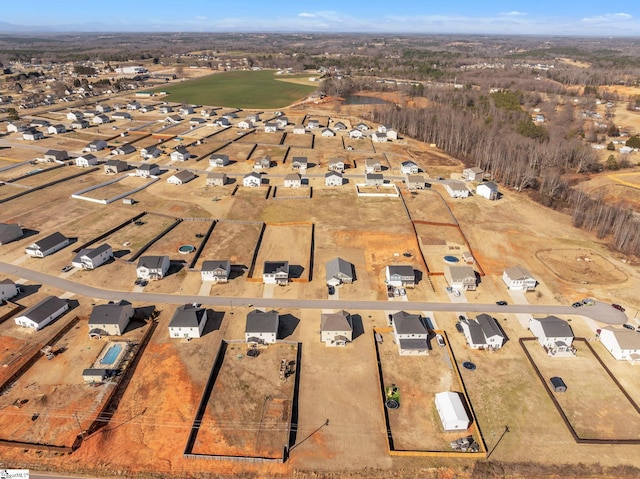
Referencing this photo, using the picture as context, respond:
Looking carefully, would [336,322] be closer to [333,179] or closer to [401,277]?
[401,277]

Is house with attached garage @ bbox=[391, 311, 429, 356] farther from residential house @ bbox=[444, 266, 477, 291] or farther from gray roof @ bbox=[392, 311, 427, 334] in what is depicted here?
residential house @ bbox=[444, 266, 477, 291]

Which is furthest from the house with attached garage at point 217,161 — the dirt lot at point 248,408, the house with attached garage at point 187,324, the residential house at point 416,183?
the dirt lot at point 248,408

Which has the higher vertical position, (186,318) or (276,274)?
(186,318)

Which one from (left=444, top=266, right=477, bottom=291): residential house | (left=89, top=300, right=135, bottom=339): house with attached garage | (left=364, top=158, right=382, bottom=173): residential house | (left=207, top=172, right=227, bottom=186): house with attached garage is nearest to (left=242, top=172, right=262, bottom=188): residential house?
(left=207, top=172, right=227, bottom=186): house with attached garage

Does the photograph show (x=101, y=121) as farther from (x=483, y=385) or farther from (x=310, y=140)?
(x=483, y=385)

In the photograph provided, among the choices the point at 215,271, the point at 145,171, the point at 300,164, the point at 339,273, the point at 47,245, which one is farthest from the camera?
the point at 300,164

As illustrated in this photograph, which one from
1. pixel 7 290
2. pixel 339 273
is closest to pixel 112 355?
pixel 7 290
